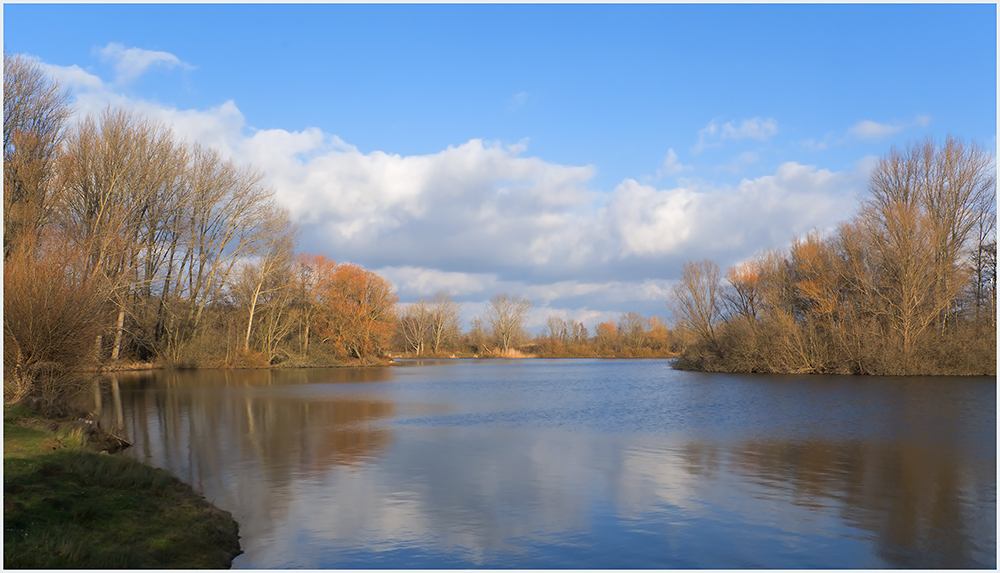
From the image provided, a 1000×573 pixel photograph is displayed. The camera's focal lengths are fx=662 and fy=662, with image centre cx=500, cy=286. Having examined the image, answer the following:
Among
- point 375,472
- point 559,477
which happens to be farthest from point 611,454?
point 375,472

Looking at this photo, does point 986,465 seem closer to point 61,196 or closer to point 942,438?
point 942,438

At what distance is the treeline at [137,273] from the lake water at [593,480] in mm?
3356

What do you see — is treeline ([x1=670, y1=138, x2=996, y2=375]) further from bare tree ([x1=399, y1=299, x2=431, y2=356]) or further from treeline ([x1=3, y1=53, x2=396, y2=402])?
bare tree ([x1=399, y1=299, x2=431, y2=356])

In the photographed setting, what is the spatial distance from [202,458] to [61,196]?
22259mm

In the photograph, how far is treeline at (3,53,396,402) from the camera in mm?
14352

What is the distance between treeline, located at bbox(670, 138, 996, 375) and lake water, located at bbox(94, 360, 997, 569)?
46.5 ft

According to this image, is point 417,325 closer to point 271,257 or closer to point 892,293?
point 271,257

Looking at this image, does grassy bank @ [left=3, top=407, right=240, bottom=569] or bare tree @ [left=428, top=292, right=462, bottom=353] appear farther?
bare tree @ [left=428, top=292, right=462, bottom=353]

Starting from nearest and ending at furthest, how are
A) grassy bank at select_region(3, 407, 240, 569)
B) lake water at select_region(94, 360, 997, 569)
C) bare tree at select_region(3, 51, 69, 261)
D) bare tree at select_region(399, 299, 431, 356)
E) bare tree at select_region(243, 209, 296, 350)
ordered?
grassy bank at select_region(3, 407, 240, 569)
lake water at select_region(94, 360, 997, 569)
bare tree at select_region(3, 51, 69, 261)
bare tree at select_region(243, 209, 296, 350)
bare tree at select_region(399, 299, 431, 356)

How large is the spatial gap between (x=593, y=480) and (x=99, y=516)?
695cm

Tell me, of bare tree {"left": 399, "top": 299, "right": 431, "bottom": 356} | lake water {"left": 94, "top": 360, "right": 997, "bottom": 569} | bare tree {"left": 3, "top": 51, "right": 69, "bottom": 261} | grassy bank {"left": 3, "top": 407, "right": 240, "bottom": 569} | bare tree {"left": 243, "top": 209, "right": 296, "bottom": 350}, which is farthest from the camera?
bare tree {"left": 399, "top": 299, "right": 431, "bottom": 356}

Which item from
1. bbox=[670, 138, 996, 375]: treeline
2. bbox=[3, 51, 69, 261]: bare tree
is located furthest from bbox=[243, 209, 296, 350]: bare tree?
bbox=[670, 138, 996, 375]: treeline

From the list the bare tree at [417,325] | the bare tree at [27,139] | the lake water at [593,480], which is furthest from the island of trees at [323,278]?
the bare tree at [417,325]

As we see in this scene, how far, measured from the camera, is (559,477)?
36.5 ft
